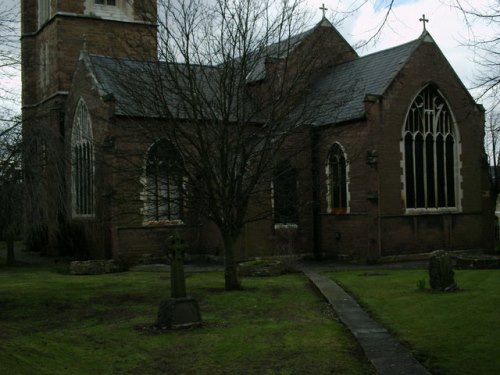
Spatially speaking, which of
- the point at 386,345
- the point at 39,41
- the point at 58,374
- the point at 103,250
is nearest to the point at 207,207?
the point at 386,345

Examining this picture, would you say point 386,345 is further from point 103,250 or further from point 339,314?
point 103,250

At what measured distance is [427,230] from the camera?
24547 mm

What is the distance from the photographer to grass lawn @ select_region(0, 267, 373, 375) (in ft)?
26.2

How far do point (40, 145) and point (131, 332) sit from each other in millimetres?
7397

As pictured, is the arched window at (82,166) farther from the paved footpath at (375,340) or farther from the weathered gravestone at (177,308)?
the weathered gravestone at (177,308)

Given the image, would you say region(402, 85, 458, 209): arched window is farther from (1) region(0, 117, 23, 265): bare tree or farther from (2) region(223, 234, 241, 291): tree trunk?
(1) region(0, 117, 23, 265): bare tree

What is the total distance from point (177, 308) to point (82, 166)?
17.5 meters

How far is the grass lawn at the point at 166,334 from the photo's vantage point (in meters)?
7.98

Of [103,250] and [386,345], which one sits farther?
[103,250]

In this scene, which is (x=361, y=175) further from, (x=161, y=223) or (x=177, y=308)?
(x=177, y=308)

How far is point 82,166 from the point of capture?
26.9m

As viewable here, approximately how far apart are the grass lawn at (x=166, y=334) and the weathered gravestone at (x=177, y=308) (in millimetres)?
291

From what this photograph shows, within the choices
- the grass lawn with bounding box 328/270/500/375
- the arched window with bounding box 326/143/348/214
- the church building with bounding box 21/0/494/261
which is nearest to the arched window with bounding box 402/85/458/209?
the church building with bounding box 21/0/494/261

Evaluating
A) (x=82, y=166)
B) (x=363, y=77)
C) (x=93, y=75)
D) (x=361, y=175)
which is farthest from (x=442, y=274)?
(x=82, y=166)
